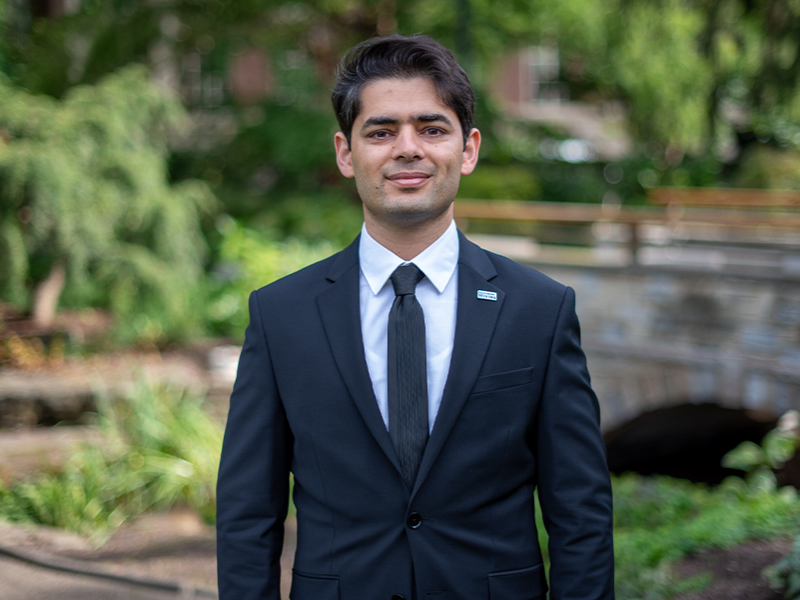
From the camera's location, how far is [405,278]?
6.14ft

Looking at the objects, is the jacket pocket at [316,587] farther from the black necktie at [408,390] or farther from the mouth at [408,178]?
Answer: the mouth at [408,178]

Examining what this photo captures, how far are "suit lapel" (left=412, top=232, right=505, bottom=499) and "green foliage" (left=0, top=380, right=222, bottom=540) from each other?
365cm

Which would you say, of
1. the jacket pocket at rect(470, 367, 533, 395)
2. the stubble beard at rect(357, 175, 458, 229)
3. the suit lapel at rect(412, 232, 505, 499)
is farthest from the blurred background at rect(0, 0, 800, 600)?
the stubble beard at rect(357, 175, 458, 229)

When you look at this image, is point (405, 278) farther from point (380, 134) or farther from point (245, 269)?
point (245, 269)

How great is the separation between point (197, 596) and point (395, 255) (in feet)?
8.86

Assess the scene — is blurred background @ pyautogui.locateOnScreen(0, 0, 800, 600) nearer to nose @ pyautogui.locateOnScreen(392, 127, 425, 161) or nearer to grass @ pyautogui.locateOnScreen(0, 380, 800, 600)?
grass @ pyautogui.locateOnScreen(0, 380, 800, 600)

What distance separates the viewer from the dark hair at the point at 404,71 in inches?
72.4

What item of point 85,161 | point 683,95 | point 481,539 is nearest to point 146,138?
point 85,161

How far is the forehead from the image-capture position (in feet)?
Answer: 5.97

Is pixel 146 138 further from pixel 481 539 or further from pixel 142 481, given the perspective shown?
pixel 481 539

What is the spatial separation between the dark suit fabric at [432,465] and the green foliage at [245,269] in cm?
655

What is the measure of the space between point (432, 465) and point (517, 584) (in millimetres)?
374

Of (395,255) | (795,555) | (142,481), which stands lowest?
(142,481)

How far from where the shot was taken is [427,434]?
1810mm
